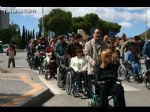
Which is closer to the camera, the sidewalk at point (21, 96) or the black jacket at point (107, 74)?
the black jacket at point (107, 74)

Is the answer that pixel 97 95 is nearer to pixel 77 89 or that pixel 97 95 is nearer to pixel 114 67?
pixel 114 67

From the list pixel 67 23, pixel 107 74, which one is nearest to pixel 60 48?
pixel 107 74

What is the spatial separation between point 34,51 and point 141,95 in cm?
1214

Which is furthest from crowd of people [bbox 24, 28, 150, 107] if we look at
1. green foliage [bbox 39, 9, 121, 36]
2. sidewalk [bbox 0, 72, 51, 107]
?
green foliage [bbox 39, 9, 121, 36]

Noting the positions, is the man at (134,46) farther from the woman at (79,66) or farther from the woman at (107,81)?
the woman at (107,81)

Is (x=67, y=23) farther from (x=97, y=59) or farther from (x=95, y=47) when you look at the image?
(x=97, y=59)

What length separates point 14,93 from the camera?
36.9ft

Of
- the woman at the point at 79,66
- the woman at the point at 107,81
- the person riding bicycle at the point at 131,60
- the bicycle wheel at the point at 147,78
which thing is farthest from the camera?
the person riding bicycle at the point at 131,60

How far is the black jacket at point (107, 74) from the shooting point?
8.40m

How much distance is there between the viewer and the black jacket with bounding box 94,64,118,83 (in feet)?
27.6

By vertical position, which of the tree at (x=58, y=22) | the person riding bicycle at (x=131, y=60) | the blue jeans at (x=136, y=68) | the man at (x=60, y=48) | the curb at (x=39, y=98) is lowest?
the curb at (x=39, y=98)

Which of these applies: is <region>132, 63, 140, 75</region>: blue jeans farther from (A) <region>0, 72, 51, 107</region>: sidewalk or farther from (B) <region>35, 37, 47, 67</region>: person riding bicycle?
(B) <region>35, 37, 47, 67</region>: person riding bicycle

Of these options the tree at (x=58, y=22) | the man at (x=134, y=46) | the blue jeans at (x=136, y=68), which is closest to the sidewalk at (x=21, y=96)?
the blue jeans at (x=136, y=68)
